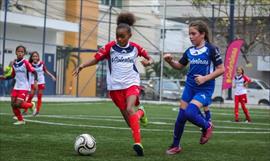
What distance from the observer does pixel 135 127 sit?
29.0 feet

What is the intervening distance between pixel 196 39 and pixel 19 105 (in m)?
6.91

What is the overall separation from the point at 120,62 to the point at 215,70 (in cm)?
139

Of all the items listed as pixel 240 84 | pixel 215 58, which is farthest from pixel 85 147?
pixel 240 84

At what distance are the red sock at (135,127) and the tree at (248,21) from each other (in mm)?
28462

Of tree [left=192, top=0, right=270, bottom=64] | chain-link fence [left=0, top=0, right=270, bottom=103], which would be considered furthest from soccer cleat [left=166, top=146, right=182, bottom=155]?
tree [left=192, top=0, right=270, bottom=64]

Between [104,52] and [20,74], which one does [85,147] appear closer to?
[104,52]

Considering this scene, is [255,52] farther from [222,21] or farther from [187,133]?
[187,133]

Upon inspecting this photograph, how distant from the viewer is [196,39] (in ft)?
29.1

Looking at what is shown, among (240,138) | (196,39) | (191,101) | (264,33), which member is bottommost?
(240,138)

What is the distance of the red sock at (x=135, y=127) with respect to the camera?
869cm

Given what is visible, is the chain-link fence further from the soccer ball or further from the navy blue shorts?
the soccer ball

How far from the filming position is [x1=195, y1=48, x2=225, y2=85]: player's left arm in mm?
8516

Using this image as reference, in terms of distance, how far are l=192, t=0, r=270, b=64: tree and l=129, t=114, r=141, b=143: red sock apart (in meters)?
28.5

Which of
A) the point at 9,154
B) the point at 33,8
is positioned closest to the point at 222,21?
the point at 33,8
